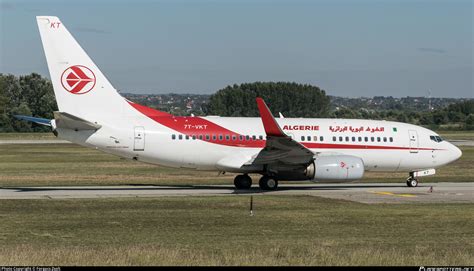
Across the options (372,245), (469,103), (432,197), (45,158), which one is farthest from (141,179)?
(469,103)

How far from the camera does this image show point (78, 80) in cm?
3388

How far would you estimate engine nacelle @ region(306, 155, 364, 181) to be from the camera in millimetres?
33938

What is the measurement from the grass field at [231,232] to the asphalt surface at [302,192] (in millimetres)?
2165

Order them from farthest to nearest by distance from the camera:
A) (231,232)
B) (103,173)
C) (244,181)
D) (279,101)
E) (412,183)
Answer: (279,101)
(103,173)
(412,183)
(244,181)
(231,232)

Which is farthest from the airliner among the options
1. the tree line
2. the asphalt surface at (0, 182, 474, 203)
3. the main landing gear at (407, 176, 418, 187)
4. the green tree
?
the green tree

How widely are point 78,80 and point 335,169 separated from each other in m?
10.8

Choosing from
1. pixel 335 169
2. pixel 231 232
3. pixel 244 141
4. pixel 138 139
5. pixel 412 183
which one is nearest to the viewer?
pixel 231 232

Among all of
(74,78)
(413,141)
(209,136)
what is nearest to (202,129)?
(209,136)

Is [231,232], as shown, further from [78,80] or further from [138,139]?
[78,80]

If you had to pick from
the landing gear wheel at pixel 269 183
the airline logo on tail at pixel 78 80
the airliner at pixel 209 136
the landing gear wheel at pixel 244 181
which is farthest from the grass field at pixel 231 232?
the airline logo on tail at pixel 78 80

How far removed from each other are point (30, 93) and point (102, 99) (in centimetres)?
9757

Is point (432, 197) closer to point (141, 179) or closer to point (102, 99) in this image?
point (102, 99)

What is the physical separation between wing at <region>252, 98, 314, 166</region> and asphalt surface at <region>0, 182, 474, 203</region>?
1278 millimetres

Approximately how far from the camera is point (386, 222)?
2455 centimetres
